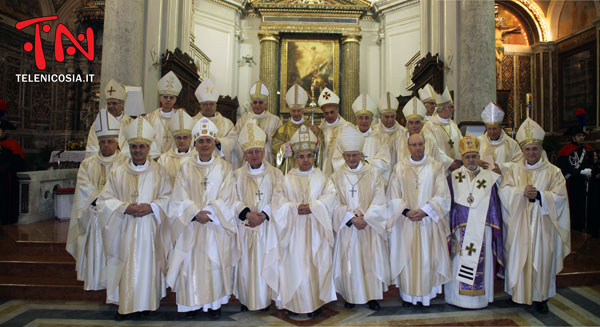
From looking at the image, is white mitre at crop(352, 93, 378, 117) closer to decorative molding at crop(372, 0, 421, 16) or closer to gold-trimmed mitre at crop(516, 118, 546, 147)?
gold-trimmed mitre at crop(516, 118, 546, 147)

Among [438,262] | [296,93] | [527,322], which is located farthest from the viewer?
[296,93]

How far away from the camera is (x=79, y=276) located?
4559mm

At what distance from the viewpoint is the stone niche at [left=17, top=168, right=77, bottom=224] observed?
22.5ft

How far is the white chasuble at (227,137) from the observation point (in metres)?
5.74

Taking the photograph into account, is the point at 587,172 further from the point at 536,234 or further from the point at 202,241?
the point at 202,241

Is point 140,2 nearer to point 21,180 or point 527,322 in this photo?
point 21,180

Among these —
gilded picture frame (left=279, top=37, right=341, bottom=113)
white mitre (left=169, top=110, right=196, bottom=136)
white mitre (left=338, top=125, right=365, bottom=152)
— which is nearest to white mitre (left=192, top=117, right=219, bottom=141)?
white mitre (left=169, top=110, right=196, bottom=136)

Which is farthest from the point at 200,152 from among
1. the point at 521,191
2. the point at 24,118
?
the point at 24,118

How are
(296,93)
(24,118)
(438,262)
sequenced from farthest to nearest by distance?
(24,118)
(296,93)
(438,262)

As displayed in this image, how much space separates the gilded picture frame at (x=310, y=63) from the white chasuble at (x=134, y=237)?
10.9 metres

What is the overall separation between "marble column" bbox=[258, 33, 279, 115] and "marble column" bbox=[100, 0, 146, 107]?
24.3ft

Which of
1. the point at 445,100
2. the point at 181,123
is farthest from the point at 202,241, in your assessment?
the point at 445,100

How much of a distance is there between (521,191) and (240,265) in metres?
3.09

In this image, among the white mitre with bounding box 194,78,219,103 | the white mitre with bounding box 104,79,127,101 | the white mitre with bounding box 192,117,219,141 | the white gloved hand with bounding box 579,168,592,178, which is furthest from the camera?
the white gloved hand with bounding box 579,168,592,178
